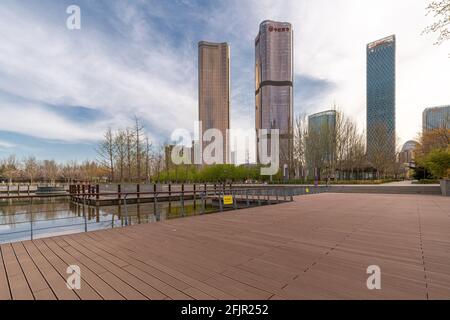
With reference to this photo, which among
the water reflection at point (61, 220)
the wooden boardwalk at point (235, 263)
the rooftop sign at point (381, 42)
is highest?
the rooftop sign at point (381, 42)

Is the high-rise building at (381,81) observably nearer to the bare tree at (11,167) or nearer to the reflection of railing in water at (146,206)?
the reflection of railing in water at (146,206)

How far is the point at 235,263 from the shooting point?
11.4ft


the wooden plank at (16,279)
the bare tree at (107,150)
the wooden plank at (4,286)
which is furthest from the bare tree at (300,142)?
the wooden plank at (4,286)

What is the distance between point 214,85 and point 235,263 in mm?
105190

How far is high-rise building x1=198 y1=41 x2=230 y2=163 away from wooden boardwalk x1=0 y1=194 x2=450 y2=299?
91570 mm

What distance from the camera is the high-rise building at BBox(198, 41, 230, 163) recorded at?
99.1 metres

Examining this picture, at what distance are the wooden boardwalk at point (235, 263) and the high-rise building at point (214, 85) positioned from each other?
300ft

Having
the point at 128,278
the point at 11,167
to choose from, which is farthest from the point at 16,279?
the point at 11,167

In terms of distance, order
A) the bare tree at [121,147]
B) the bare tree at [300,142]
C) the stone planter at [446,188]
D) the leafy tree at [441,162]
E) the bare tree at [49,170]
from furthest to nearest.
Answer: the bare tree at [49,170] → the bare tree at [300,142] → the bare tree at [121,147] → the leafy tree at [441,162] → the stone planter at [446,188]

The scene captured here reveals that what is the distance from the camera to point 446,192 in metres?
15.6

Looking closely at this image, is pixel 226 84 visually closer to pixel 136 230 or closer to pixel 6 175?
pixel 6 175

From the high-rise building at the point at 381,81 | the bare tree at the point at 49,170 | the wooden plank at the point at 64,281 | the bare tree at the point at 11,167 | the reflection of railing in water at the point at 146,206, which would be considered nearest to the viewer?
the wooden plank at the point at 64,281

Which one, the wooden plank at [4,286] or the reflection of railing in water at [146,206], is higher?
the wooden plank at [4,286]

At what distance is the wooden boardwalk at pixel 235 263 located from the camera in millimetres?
2553
